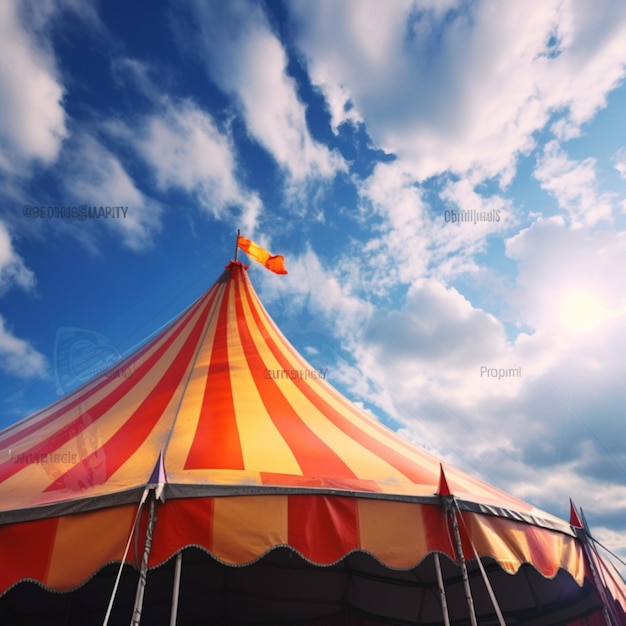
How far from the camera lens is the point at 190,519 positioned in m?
2.53

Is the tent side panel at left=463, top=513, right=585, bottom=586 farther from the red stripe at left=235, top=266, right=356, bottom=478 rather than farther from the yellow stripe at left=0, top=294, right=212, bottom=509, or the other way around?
the yellow stripe at left=0, top=294, right=212, bottom=509

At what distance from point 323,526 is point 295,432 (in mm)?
968

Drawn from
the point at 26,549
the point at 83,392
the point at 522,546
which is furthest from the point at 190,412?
the point at 522,546

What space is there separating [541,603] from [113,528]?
4.20 m

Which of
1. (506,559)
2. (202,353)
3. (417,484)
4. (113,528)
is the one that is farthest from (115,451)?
(506,559)

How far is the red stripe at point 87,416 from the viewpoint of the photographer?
10.9 ft

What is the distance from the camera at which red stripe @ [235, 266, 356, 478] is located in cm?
307

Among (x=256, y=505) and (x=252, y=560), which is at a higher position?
(x=256, y=505)

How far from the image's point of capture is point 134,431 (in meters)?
3.45

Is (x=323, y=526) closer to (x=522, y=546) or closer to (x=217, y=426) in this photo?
(x=217, y=426)

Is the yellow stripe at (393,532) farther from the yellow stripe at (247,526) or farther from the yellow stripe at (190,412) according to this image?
the yellow stripe at (190,412)

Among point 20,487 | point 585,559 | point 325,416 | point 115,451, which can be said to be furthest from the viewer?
point 325,416

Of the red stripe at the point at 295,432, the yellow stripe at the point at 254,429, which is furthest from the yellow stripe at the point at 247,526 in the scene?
the red stripe at the point at 295,432

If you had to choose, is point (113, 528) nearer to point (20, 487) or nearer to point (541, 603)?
point (20, 487)
